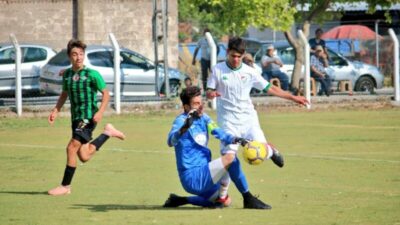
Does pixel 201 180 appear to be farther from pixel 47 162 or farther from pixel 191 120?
pixel 47 162

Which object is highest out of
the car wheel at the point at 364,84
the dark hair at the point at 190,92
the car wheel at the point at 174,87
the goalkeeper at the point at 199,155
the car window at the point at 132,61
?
the dark hair at the point at 190,92

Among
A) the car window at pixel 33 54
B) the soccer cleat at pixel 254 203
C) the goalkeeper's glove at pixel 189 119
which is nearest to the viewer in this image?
the goalkeeper's glove at pixel 189 119

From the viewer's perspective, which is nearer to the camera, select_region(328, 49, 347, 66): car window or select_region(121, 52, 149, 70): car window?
select_region(121, 52, 149, 70): car window

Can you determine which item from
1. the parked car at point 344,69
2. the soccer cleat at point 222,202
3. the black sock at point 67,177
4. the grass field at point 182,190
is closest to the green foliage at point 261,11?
the parked car at point 344,69

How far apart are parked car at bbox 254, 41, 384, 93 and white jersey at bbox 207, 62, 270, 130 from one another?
2006cm

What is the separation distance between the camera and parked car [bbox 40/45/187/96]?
30156mm

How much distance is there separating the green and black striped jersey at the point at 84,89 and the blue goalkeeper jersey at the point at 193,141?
2.41m

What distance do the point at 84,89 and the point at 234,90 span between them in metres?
1.87

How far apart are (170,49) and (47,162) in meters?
23.4

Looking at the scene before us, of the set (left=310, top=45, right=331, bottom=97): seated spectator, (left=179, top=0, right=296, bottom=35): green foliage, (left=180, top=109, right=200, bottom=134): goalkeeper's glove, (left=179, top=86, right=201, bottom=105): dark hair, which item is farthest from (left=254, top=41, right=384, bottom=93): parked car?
(left=180, top=109, right=200, bottom=134): goalkeeper's glove

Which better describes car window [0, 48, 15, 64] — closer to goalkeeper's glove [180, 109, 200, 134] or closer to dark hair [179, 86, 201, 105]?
dark hair [179, 86, 201, 105]

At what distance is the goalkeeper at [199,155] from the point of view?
11.1 metres

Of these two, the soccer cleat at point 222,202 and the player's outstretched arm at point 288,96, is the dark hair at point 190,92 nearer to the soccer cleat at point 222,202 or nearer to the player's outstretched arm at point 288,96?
the soccer cleat at point 222,202

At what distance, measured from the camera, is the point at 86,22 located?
40.4m
